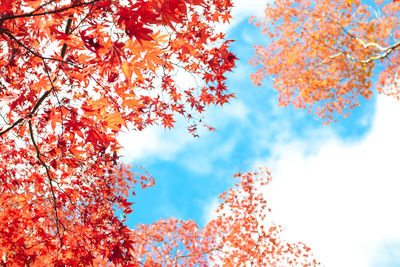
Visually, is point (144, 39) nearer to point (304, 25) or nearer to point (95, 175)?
point (95, 175)

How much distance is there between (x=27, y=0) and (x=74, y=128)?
4.14ft

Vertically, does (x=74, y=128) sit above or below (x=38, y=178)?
below

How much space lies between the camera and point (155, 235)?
57.1ft

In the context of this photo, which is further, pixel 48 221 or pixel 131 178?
pixel 131 178

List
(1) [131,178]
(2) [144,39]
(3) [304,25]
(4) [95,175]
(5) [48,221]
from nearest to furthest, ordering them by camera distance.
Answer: (2) [144,39]
(5) [48,221]
(4) [95,175]
(1) [131,178]
(3) [304,25]

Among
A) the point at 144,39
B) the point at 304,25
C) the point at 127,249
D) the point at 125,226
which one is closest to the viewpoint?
the point at 144,39

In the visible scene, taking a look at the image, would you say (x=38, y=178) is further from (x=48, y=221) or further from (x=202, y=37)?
(x=202, y=37)

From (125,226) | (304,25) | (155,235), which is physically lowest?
(125,226)

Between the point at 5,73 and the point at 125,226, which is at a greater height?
the point at 5,73

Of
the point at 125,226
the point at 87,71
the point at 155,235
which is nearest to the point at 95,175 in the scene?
the point at 125,226

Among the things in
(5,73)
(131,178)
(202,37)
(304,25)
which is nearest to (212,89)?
(202,37)

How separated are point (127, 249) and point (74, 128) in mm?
1650

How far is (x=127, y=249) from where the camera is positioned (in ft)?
11.3

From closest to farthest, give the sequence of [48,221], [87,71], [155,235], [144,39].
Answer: [144,39]
[87,71]
[48,221]
[155,235]
